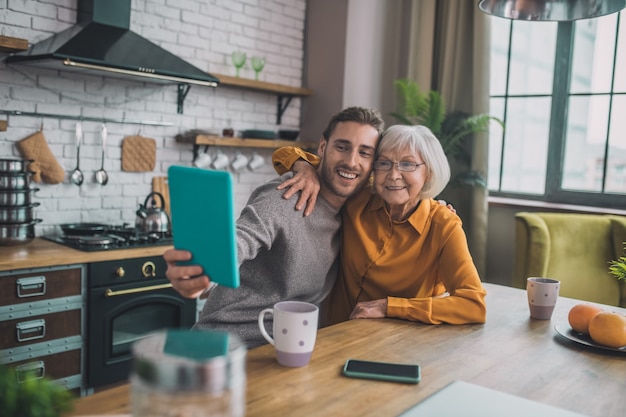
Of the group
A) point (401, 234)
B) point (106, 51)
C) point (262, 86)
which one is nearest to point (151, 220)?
point (106, 51)

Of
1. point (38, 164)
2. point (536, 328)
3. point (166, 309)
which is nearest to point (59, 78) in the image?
point (38, 164)

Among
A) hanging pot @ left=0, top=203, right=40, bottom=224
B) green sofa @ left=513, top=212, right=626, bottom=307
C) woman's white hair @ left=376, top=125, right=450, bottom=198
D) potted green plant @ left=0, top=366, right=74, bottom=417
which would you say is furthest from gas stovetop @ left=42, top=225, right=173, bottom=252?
potted green plant @ left=0, top=366, right=74, bottom=417

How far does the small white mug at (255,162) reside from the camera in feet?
13.4

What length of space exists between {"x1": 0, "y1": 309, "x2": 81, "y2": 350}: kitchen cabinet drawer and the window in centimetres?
304

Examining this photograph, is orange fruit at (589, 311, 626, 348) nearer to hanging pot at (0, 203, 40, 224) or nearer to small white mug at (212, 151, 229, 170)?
hanging pot at (0, 203, 40, 224)

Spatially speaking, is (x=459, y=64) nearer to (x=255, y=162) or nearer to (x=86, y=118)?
(x=255, y=162)

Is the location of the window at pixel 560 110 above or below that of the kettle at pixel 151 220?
above

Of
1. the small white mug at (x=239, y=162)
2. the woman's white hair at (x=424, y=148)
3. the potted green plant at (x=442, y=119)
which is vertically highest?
the potted green plant at (x=442, y=119)

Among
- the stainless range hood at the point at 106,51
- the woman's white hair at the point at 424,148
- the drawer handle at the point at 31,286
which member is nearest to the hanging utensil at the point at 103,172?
the stainless range hood at the point at 106,51

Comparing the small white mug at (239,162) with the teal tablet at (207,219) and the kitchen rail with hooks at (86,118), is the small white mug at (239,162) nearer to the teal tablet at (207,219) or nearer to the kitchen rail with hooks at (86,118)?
the kitchen rail with hooks at (86,118)

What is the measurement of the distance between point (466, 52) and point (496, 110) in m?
0.47

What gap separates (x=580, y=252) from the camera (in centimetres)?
340

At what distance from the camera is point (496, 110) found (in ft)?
14.5

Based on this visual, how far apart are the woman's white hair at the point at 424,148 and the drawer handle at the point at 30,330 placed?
1.65 m
